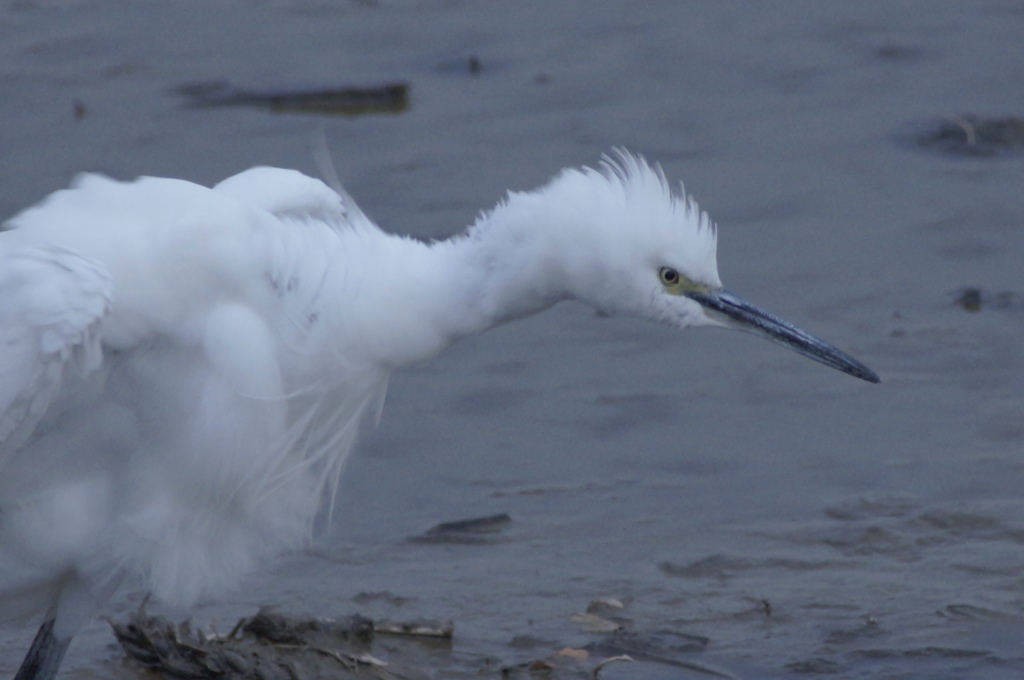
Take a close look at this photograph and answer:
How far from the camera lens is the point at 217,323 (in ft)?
11.7

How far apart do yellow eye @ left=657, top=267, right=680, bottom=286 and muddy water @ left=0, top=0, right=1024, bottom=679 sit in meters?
1.27

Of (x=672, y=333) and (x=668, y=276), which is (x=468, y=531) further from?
(x=668, y=276)

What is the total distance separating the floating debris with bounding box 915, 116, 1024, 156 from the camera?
7602 millimetres

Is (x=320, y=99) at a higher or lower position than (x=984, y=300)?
higher

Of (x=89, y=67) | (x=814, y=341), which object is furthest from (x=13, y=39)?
(x=814, y=341)

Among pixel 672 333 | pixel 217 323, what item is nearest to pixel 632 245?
pixel 217 323

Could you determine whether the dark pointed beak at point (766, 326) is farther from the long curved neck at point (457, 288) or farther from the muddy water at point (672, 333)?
the muddy water at point (672, 333)

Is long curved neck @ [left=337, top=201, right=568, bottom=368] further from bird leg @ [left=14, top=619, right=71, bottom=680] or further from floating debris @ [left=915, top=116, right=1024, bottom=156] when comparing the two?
floating debris @ [left=915, top=116, right=1024, bottom=156]

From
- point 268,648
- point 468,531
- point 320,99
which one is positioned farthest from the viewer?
point 320,99

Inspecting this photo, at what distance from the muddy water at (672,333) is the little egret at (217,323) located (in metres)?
0.85

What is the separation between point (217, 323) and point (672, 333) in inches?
123

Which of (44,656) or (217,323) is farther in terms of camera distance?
(44,656)

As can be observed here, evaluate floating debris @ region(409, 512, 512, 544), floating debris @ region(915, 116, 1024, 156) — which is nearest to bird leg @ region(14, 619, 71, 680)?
floating debris @ region(409, 512, 512, 544)

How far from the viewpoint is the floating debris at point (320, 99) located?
817cm
